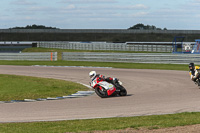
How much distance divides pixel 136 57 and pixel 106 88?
2185 cm

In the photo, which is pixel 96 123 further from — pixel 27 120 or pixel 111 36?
pixel 111 36

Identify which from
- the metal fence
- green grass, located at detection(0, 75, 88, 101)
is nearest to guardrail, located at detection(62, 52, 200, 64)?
green grass, located at detection(0, 75, 88, 101)

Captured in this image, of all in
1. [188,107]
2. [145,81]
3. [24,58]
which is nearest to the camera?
[188,107]

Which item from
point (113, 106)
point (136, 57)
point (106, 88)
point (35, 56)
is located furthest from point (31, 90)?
point (35, 56)

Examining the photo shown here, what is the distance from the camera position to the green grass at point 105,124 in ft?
33.4

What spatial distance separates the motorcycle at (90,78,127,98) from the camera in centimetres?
1680

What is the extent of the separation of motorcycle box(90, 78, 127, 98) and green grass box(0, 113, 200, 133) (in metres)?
5.05

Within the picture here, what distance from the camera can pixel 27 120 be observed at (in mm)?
11773

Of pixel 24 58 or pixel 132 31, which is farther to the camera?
pixel 132 31

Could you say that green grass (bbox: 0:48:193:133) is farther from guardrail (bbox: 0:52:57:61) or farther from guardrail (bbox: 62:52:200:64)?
guardrail (bbox: 0:52:57:61)

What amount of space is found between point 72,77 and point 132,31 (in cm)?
6896

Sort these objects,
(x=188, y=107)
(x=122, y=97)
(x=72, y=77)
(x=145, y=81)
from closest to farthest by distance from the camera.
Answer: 1. (x=188, y=107)
2. (x=122, y=97)
3. (x=145, y=81)
4. (x=72, y=77)

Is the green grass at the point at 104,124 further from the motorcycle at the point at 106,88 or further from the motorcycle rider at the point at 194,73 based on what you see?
the motorcycle rider at the point at 194,73

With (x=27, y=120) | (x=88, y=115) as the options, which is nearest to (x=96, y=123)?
(x=88, y=115)
